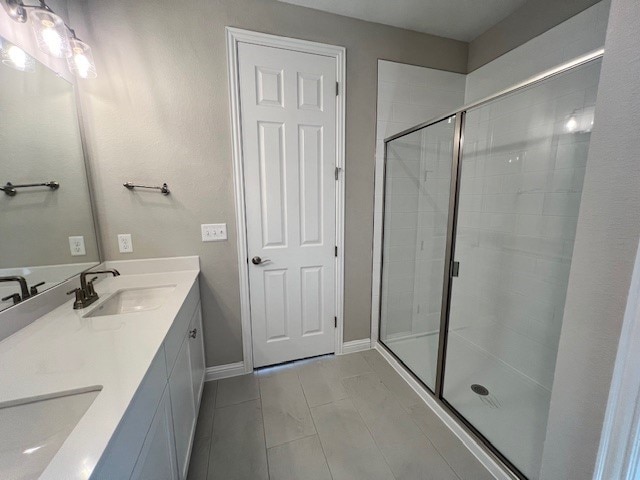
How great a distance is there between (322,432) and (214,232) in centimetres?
143

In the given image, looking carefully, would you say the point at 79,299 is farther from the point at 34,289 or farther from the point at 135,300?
the point at 135,300

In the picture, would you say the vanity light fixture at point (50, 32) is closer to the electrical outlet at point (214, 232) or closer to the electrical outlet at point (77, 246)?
the electrical outlet at point (77, 246)

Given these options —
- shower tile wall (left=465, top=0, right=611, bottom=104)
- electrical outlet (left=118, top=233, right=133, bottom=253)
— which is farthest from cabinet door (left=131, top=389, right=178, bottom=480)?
shower tile wall (left=465, top=0, right=611, bottom=104)

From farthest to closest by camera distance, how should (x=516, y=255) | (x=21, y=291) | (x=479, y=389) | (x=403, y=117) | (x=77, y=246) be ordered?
1. (x=403, y=117)
2. (x=516, y=255)
3. (x=479, y=389)
4. (x=77, y=246)
5. (x=21, y=291)

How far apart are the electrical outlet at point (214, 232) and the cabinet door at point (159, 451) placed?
103 cm

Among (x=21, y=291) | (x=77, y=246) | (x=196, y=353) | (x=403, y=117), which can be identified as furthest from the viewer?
(x=403, y=117)

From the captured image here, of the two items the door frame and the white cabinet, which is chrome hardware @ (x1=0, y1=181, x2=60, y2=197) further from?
the door frame

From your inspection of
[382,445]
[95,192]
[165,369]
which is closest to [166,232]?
[95,192]

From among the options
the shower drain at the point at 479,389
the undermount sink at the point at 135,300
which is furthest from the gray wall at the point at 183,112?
the shower drain at the point at 479,389

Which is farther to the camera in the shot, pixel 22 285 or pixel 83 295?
pixel 83 295

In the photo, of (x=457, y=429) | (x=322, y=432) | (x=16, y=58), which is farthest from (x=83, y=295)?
(x=457, y=429)

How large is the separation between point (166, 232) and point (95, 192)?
0.45m

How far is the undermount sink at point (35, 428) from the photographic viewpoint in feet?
1.77

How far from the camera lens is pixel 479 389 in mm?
1729
